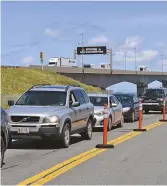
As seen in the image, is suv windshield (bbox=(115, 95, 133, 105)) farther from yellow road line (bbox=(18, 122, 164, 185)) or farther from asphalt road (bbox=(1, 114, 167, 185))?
yellow road line (bbox=(18, 122, 164, 185))

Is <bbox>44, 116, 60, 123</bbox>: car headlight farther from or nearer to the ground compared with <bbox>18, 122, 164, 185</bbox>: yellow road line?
farther from the ground

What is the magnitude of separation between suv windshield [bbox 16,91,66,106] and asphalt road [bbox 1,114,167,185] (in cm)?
123

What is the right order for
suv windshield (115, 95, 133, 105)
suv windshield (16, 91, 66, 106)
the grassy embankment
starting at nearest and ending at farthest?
suv windshield (16, 91, 66, 106) < suv windshield (115, 95, 133, 105) < the grassy embankment

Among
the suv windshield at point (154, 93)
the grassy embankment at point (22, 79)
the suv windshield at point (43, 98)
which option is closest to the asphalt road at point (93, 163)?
the suv windshield at point (43, 98)

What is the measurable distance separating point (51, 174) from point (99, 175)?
91cm

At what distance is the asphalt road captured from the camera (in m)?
8.34

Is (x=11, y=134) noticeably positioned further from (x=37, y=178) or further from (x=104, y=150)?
(x=37, y=178)

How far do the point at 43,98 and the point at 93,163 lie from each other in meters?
3.91

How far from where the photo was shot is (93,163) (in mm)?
10164

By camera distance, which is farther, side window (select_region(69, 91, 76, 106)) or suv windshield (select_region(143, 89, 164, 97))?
suv windshield (select_region(143, 89, 164, 97))

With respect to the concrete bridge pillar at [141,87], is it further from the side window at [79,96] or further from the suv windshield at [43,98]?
the suv windshield at [43,98]

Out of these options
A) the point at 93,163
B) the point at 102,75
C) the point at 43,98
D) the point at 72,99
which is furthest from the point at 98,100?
the point at 102,75

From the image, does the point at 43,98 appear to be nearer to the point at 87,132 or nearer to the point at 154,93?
the point at 87,132

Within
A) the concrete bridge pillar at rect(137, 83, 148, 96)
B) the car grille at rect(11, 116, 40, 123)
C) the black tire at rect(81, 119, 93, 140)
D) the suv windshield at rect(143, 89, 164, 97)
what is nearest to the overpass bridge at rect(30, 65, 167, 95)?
the concrete bridge pillar at rect(137, 83, 148, 96)
